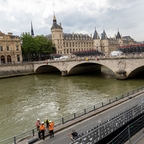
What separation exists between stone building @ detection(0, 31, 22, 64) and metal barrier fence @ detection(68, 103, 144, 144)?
75854 millimetres

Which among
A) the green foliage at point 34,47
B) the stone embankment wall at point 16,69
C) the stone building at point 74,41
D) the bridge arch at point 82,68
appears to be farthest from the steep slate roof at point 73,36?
the bridge arch at point 82,68

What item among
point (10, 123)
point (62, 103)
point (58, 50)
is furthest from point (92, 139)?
point (58, 50)

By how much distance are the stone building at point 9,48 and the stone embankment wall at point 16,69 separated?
12198 millimetres

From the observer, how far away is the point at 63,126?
14180 millimetres

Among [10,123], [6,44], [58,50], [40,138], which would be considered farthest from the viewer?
[58,50]

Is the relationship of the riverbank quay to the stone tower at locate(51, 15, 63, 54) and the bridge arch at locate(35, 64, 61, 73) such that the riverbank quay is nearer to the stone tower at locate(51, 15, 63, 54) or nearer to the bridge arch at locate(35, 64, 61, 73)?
the bridge arch at locate(35, 64, 61, 73)

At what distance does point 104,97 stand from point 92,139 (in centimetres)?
1855

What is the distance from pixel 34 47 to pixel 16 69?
18.6 meters

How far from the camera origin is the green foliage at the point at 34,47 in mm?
87156

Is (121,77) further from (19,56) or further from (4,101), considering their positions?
(19,56)

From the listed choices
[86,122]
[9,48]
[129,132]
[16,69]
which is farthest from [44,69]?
[129,132]

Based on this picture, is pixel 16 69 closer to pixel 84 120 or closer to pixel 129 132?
pixel 84 120

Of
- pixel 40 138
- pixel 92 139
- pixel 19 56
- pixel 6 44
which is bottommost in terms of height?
pixel 40 138

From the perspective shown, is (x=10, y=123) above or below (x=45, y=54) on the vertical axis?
below
